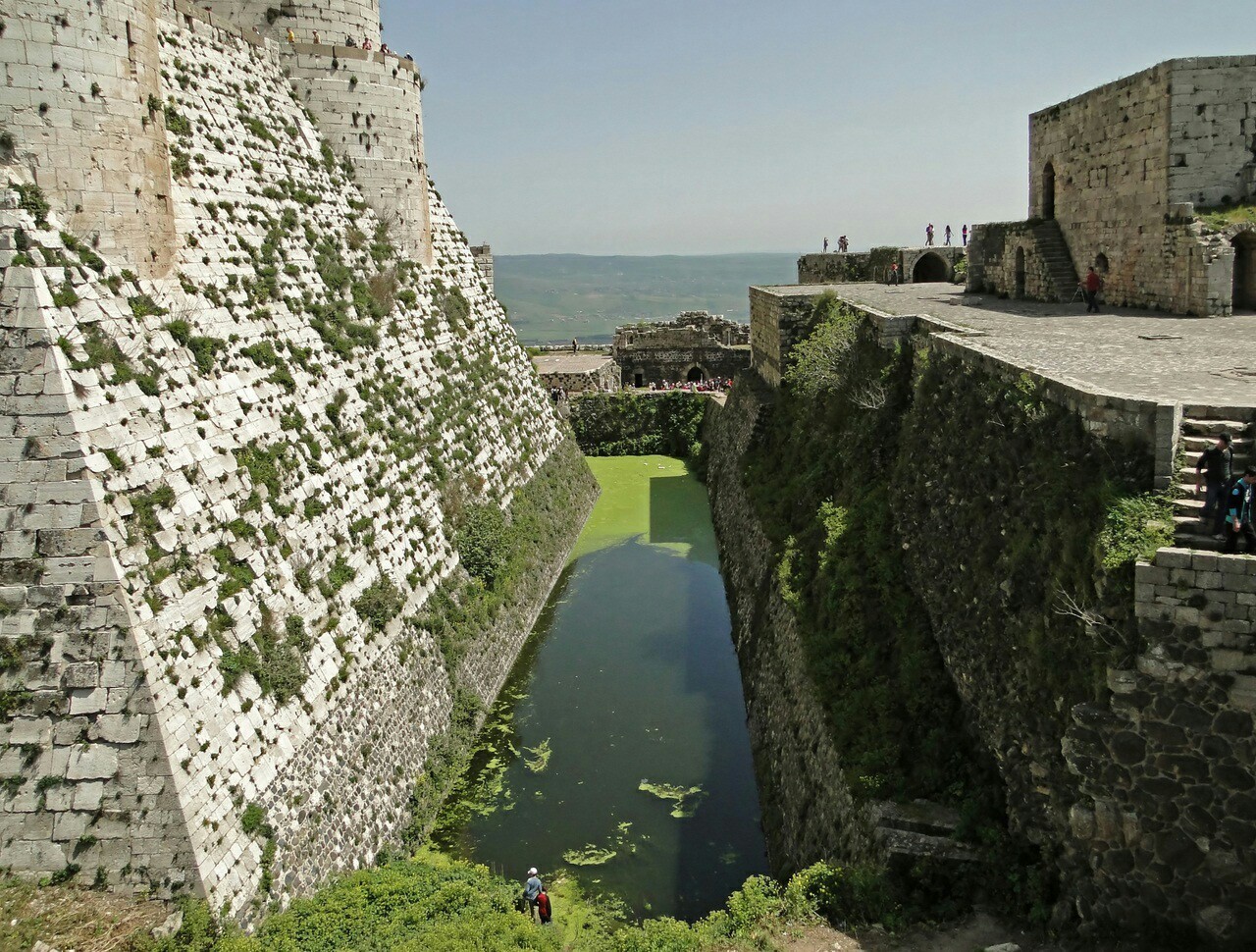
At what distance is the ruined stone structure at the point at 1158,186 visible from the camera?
1383cm

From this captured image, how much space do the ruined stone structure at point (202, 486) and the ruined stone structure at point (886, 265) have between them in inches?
731

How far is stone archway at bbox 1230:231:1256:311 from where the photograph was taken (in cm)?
1394

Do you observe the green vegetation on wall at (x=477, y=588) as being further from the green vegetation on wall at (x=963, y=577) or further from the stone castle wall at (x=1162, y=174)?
the stone castle wall at (x=1162, y=174)

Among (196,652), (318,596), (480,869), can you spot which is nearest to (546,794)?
(480,869)

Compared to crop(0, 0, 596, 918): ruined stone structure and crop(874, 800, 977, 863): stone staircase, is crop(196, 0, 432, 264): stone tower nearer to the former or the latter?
crop(0, 0, 596, 918): ruined stone structure

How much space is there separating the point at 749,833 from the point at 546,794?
2.66 metres

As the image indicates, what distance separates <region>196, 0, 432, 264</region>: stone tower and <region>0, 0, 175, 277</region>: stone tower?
6653mm

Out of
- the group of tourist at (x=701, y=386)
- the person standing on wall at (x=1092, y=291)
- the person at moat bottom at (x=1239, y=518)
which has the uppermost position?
the person standing on wall at (x=1092, y=291)

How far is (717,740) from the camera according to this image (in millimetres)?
13539

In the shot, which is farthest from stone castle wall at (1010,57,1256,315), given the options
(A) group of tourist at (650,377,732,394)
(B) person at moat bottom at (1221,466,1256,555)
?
(A) group of tourist at (650,377,732,394)

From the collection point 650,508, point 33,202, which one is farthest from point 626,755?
point 650,508

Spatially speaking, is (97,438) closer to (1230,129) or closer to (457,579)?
(457,579)

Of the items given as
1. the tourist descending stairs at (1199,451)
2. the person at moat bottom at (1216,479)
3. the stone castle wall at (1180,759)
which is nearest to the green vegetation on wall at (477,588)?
the stone castle wall at (1180,759)

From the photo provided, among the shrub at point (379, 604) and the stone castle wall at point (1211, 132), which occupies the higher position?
the stone castle wall at point (1211, 132)
